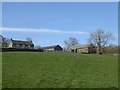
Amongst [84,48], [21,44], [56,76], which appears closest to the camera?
[56,76]

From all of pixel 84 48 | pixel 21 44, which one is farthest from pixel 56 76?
pixel 21 44

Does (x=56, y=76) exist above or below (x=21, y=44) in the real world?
below

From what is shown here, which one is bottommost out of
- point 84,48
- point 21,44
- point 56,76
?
point 56,76

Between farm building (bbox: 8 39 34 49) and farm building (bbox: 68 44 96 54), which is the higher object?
farm building (bbox: 8 39 34 49)

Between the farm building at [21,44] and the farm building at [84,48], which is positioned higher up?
the farm building at [21,44]

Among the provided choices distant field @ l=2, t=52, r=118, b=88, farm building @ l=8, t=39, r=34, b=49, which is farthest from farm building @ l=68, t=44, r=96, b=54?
distant field @ l=2, t=52, r=118, b=88

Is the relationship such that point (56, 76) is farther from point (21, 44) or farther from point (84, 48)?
point (21, 44)

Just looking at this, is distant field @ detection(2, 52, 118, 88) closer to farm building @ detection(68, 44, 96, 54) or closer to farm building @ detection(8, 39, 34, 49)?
farm building @ detection(68, 44, 96, 54)

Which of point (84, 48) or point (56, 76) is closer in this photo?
point (56, 76)

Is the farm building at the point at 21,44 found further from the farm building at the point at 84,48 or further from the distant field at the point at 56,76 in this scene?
the distant field at the point at 56,76

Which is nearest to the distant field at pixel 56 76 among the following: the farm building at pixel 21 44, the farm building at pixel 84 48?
the farm building at pixel 84 48

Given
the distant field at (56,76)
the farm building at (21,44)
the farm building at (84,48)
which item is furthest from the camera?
the farm building at (21,44)

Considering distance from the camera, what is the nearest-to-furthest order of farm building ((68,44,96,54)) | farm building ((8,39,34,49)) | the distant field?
1. the distant field
2. farm building ((68,44,96,54))
3. farm building ((8,39,34,49))

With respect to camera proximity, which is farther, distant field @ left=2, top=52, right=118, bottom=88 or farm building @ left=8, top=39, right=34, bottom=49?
farm building @ left=8, top=39, right=34, bottom=49
